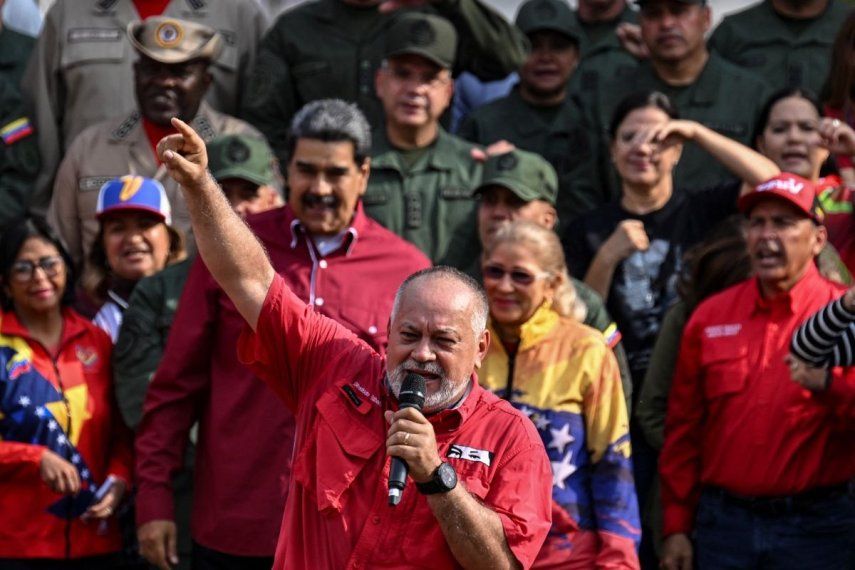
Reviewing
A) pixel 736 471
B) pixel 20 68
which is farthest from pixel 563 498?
pixel 20 68

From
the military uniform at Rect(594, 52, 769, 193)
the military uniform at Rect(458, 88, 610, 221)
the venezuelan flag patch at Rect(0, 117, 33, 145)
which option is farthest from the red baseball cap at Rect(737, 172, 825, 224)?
the venezuelan flag patch at Rect(0, 117, 33, 145)

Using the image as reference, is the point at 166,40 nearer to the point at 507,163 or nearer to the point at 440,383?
the point at 507,163

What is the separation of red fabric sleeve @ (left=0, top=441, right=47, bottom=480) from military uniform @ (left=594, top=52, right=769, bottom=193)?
345 cm

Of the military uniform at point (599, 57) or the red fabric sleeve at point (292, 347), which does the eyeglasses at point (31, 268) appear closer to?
the red fabric sleeve at point (292, 347)

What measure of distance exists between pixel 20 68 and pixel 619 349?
184 inches

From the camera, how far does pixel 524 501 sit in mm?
4523

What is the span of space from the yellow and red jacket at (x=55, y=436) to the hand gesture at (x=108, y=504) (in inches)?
2.9

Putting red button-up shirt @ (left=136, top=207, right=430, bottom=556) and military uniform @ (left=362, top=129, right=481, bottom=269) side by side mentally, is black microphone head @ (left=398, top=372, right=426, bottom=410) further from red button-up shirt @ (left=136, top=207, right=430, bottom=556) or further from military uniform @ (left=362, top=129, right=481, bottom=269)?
military uniform @ (left=362, top=129, right=481, bottom=269)

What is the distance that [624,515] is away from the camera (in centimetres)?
592

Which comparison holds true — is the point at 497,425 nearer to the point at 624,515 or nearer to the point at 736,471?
the point at 624,515

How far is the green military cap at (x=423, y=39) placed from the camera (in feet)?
26.5

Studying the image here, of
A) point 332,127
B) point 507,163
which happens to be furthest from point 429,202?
point 332,127

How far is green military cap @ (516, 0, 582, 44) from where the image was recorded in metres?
9.02

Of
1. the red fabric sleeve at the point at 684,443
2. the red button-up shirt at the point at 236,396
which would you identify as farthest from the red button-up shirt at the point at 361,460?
the red fabric sleeve at the point at 684,443
